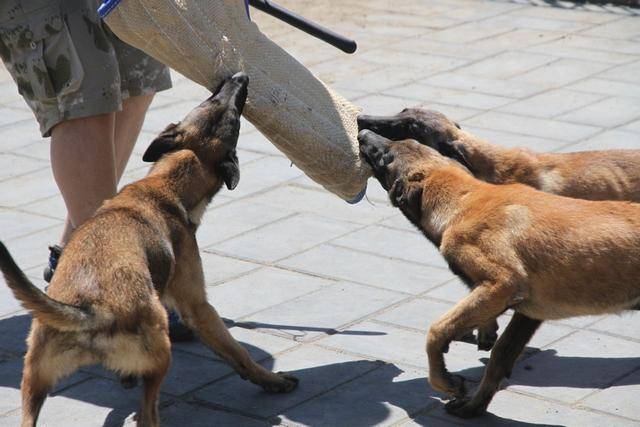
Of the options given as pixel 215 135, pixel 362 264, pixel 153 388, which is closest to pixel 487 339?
Answer: pixel 362 264

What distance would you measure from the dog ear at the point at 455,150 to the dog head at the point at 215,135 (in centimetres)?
137

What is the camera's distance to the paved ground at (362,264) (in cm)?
536

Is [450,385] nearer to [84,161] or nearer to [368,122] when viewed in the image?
[368,122]

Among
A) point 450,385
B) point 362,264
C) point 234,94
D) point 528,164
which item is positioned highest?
point 234,94

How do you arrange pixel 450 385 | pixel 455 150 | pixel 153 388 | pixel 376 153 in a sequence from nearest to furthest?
pixel 153 388 < pixel 450 385 < pixel 376 153 < pixel 455 150

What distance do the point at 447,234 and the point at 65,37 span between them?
87.1 inches

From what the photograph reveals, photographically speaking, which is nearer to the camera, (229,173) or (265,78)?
(229,173)

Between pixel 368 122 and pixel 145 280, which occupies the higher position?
pixel 368 122

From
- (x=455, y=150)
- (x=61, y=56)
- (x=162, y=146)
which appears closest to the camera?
(x=162, y=146)

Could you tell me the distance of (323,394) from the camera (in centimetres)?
545

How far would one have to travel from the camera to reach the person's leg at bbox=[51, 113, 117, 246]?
Answer: 19.8 ft

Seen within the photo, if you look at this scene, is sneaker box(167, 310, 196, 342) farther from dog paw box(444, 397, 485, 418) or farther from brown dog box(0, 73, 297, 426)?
dog paw box(444, 397, 485, 418)

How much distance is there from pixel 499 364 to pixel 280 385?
3.35 feet

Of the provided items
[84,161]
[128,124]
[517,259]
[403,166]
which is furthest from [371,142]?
[128,124]
